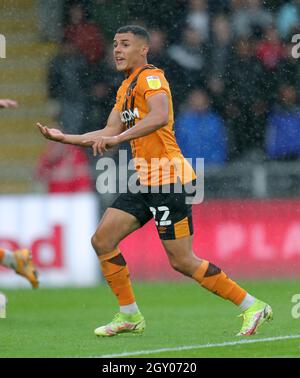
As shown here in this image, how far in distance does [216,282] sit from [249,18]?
6415 millimetres

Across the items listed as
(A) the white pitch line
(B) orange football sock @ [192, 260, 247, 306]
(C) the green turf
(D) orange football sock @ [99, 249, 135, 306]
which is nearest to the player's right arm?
(D) orange football sock @ [99, 249, 135, 306]

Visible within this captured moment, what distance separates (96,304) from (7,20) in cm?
584

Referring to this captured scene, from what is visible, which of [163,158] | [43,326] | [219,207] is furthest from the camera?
[219,207]

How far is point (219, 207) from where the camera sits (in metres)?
13.0

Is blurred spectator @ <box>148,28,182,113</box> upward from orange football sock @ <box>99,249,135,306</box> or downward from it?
upward

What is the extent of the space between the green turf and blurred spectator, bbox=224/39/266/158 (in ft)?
6.58

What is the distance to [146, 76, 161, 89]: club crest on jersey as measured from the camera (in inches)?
323

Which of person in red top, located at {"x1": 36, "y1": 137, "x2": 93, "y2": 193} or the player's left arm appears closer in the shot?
the player's left arm

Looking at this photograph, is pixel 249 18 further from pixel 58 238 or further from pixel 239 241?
pixel 58 238

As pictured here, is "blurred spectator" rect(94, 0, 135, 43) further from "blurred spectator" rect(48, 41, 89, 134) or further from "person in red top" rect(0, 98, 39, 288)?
"person in red top" rect(0, 98, 39, 288)

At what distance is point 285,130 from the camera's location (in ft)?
45.1
